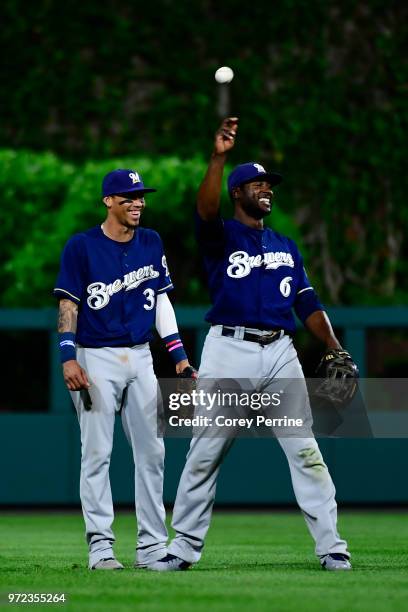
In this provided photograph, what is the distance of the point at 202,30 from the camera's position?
20.5 meters

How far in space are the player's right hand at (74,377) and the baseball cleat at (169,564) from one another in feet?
3.12

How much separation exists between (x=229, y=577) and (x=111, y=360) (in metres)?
1.24

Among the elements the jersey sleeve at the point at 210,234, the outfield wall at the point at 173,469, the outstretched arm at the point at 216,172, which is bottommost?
the outfield wall at the point at 173,469

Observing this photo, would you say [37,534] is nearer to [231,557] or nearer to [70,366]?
[231,557]

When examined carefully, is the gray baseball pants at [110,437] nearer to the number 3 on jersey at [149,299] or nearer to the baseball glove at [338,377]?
the number 3 on jersey at [149,299]

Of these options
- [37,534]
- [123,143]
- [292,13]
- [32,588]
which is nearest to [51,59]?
[123,143]

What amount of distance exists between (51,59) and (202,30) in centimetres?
213

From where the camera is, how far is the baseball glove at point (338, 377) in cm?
775

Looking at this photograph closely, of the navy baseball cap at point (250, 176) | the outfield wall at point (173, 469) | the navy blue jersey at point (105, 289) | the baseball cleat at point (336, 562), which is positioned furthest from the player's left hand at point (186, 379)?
the outfield wall at point (173, 469)

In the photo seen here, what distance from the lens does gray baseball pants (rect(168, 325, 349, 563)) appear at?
7.38 m

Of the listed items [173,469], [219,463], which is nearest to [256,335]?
[219,463]

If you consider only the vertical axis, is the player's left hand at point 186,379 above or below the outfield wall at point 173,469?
above

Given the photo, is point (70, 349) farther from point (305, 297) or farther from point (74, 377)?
point (305, 297)

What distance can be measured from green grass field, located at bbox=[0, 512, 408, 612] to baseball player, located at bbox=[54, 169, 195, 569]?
0.95ft
